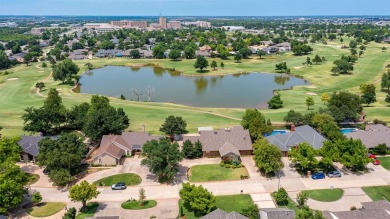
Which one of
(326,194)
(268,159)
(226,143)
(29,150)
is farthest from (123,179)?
(326,194)

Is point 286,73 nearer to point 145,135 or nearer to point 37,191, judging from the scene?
point 145,135

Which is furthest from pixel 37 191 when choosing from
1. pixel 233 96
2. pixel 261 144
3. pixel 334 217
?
pixel 233 96

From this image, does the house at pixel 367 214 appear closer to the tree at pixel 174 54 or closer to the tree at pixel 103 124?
the tree at pixel 103 124

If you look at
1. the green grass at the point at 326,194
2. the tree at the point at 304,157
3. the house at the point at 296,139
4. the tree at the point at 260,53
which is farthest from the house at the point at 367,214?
the tree at the point at 260,53

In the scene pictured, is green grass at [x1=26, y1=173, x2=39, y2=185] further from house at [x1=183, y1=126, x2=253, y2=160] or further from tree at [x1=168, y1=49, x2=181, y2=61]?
tree at [x1=168, y1=49, x2=181, y2=61]

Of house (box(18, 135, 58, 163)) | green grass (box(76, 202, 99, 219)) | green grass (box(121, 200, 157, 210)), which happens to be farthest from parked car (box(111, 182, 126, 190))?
house (box(18, 135, 58, 163))

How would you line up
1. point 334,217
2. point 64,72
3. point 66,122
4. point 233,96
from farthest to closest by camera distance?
point 64,72 → point 233,96 → point 66,122 → point 334,217

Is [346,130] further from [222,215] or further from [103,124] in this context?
Answer: [103,124]

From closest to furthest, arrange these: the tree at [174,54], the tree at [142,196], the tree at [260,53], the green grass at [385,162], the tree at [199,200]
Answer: the tree at [199,200]
the tree at [142,196]
the green grass at [385,162]
the tree at [174,54]
the tree at [260,53]
